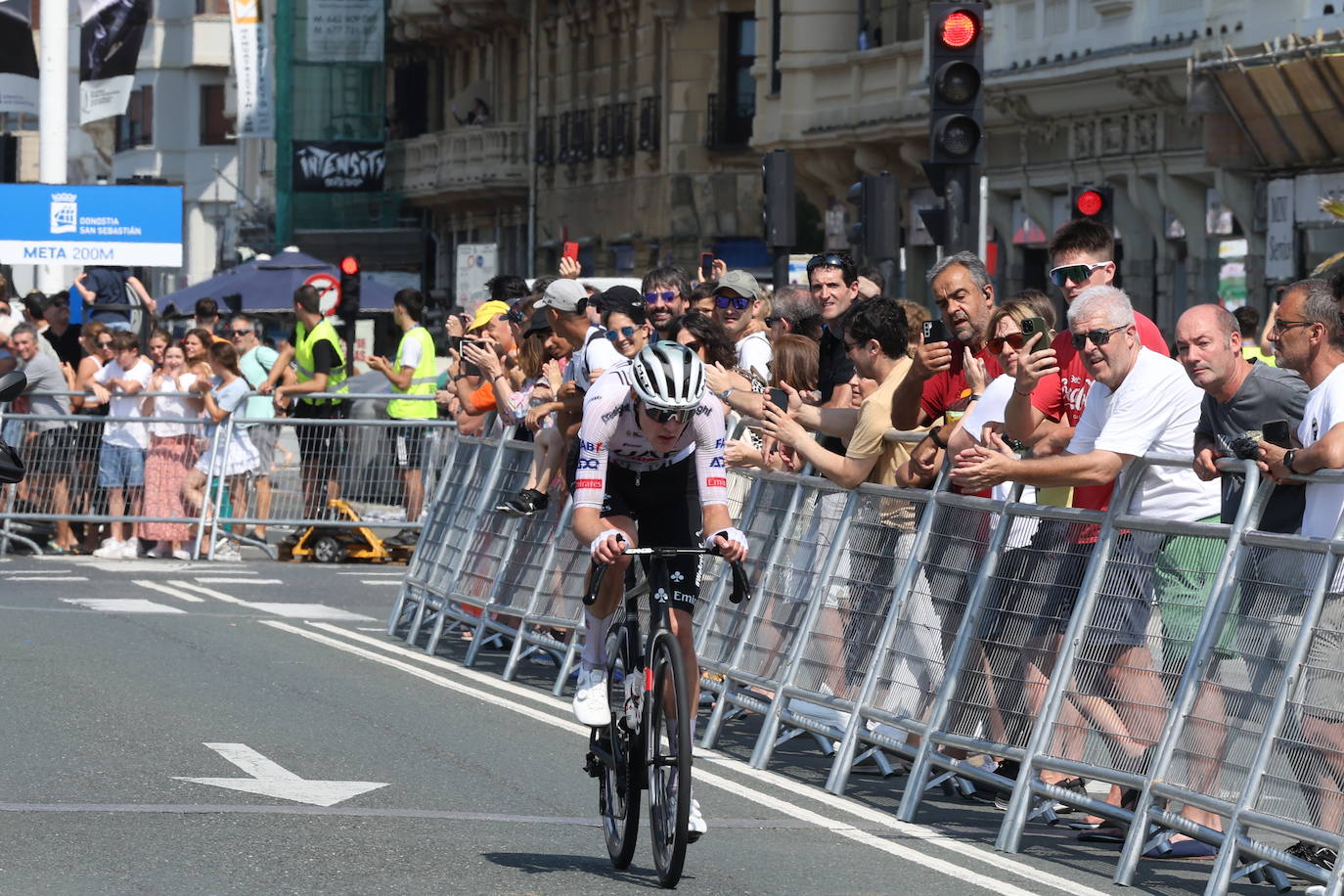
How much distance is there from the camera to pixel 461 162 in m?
61.0

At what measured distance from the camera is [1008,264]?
109ft

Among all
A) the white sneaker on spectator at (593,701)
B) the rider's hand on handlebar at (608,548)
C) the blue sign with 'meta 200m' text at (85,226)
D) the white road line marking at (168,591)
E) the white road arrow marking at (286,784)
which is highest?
the blue sign with 'meta 200m' text at (85,226)

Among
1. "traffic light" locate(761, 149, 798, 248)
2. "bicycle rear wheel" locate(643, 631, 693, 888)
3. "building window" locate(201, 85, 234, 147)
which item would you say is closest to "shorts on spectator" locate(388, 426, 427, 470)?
"traffic light" locate(761, 149, 798, 248)

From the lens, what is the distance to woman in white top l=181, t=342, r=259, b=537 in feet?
71.2

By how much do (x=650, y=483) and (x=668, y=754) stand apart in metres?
1.14

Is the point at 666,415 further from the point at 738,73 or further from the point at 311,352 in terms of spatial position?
the point at 738,73

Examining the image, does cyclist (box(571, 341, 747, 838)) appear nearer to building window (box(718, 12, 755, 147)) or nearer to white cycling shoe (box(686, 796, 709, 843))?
white cycling shoe (box(686, 796, 709, 843))

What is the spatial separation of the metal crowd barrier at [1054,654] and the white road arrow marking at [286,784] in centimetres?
190

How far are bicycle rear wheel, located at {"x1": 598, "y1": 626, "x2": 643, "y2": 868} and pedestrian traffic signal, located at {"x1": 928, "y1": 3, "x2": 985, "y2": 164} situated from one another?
785 cm

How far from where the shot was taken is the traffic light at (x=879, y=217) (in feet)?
59.2

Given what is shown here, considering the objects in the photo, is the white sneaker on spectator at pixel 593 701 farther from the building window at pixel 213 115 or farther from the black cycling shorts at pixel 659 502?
the building window at pixel 213 115

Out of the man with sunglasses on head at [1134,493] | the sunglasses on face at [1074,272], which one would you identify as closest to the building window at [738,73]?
the sunglasses on face at [1074,272]

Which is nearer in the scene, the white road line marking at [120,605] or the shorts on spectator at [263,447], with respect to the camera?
the white road line marking at [120,605]

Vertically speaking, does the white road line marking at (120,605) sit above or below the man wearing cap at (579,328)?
below
